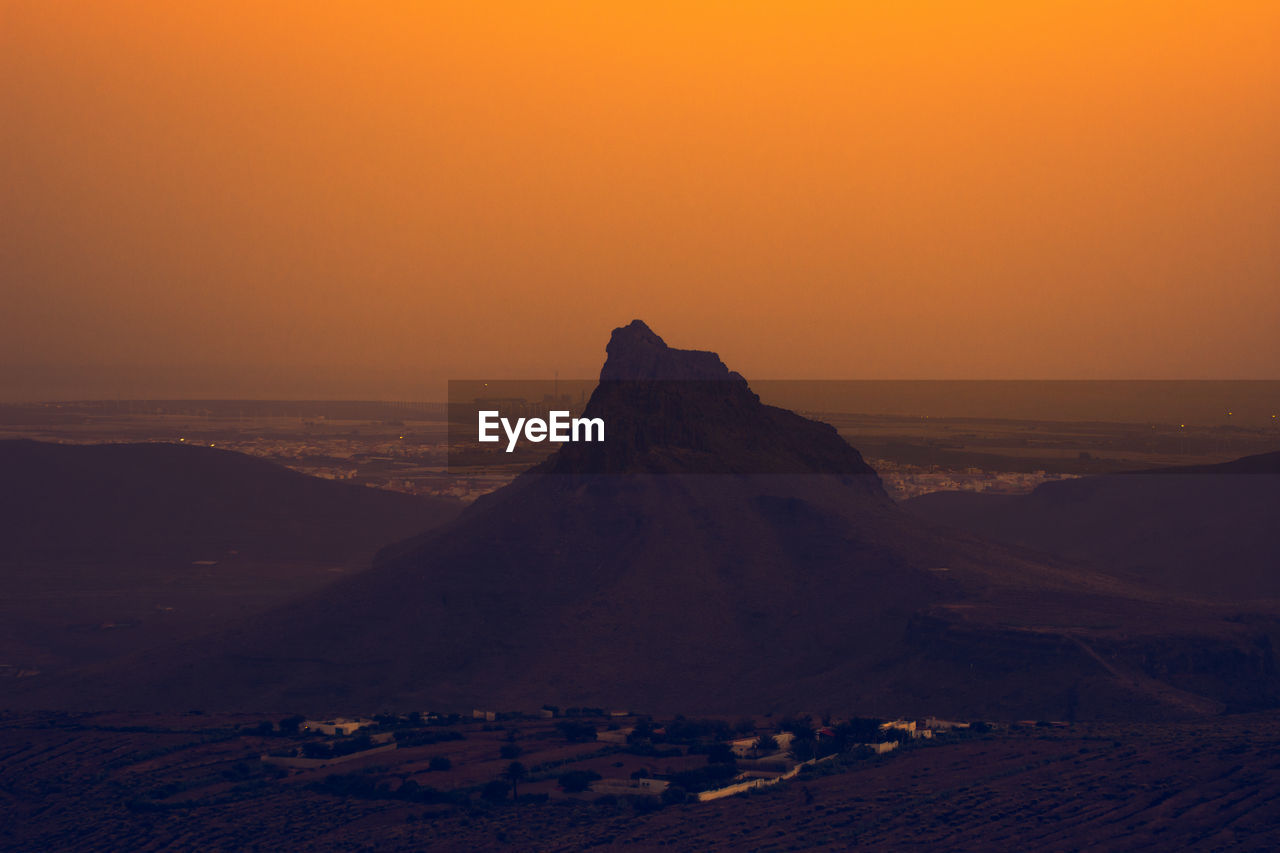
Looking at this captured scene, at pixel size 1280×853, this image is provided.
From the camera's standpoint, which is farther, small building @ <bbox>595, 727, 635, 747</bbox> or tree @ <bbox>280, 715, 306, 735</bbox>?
tree @ <bbox>280, 715, 306, 735</bbox>

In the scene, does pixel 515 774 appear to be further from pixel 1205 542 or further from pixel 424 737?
pixel 1205 542

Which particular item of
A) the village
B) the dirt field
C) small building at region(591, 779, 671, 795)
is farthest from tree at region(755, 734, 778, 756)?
small building at region(591, 779, 671, 795)

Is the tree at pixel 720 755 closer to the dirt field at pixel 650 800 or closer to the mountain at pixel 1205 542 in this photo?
the dirt field at pixel 650 800

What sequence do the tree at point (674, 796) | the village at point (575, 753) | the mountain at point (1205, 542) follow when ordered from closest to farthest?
the tree at point (674, 796), the village at point (575, 753), the mountain at point (1205, 542)

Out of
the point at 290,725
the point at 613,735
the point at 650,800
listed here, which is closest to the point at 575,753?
the point at 613,735

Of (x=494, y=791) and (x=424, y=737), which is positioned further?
(x=424, y=737)

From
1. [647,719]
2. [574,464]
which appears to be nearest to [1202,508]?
[574,464]

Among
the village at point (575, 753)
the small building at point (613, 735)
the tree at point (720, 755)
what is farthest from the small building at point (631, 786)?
the small building at point (613, 735)

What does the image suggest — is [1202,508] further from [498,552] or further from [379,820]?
[379,820]

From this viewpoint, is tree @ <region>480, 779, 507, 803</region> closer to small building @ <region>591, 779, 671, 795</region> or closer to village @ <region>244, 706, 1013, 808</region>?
village @ <region>244, 706, 1013, 808</region>
